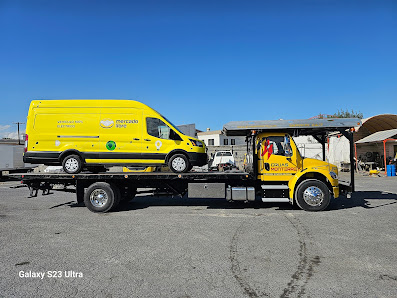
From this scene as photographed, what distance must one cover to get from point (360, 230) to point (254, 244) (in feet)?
8.63

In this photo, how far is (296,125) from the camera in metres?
8.38

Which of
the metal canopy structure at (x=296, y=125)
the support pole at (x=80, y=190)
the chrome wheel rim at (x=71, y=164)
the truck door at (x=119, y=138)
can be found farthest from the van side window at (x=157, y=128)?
the support pole at (x=80, y=190)

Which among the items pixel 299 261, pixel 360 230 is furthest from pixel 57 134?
pixel 360 230

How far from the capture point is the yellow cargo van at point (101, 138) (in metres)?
8.62

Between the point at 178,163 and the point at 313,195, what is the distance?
13.0ft

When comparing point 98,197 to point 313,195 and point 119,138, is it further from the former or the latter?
point 313,195

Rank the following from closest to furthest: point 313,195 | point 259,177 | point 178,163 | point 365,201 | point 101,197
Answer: point 313,195 → point 101,197 → point 259,177 → point 178,163 → point 365,201

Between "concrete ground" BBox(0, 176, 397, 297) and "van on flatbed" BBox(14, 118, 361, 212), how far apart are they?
0.50m

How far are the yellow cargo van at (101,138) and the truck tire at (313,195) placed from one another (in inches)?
127

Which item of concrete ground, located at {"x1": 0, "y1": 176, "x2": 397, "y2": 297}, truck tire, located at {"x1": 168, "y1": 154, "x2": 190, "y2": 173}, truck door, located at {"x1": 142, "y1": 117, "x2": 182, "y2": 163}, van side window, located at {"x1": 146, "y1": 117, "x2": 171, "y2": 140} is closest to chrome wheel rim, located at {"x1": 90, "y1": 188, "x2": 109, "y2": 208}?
concrete ground, located at {"x1": 0, "y1": 176, "x2": 397, "y2": 297}

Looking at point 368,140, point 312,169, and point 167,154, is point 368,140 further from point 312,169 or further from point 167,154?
point 167,154

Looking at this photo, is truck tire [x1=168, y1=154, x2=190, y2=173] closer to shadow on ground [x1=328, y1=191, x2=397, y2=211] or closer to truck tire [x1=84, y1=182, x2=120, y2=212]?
truck tire [x1=84, y1=182, x2=120, y2=212]

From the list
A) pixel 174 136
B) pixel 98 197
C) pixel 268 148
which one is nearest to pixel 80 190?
pixel 98 197

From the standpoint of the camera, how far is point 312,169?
8.20 m
